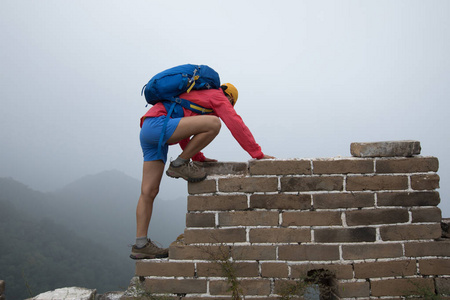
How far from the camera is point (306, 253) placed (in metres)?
2.53

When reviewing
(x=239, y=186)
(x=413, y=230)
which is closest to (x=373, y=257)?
(x=413, y=230)

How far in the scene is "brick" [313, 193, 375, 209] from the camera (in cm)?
256

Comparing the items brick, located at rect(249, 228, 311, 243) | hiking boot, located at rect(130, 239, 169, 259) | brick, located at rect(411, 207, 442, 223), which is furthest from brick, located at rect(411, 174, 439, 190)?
hiking boot, located at rect(130, 239, 169, 259)

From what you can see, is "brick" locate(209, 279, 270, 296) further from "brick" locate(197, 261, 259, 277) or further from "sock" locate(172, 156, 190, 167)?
"sock" locate(172, 156, 190, 167)

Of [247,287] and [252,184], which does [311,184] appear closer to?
[252,184]

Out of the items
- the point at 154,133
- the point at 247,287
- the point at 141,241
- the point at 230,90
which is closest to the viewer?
the point at 247,287

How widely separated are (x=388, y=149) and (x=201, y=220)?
165 centimetres

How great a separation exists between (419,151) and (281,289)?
5.25 ft

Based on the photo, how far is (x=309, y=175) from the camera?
2582mm

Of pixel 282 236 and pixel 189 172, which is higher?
pixel 189 172

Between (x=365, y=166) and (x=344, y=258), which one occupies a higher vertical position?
(x=365, y=166)

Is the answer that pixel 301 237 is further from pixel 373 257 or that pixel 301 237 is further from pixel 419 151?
pixel 419 151

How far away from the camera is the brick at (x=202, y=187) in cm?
262

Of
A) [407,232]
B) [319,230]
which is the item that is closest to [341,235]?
[319,230]
